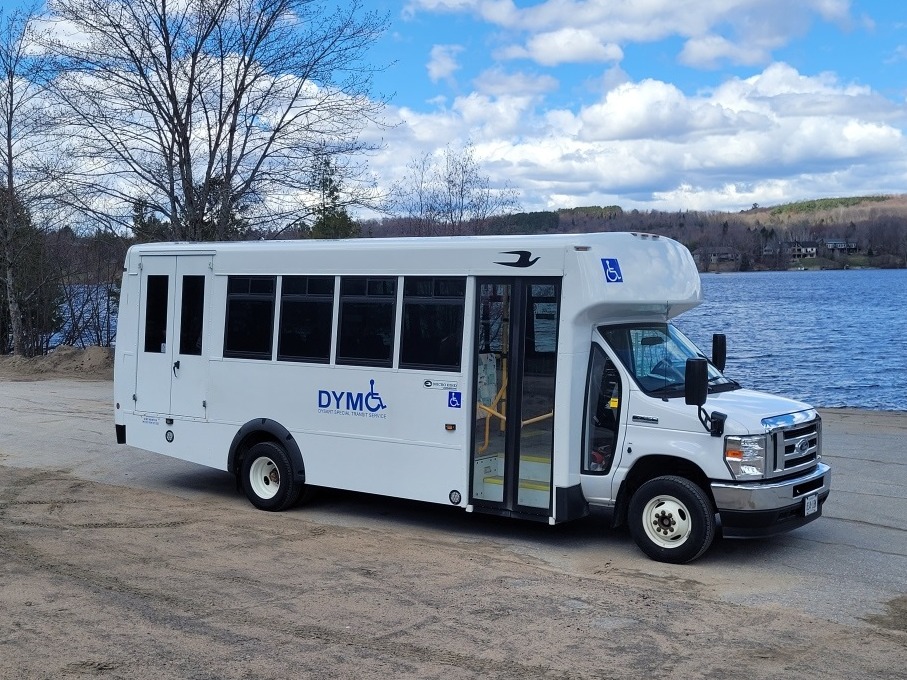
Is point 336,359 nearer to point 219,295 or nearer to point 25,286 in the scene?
point 219,295

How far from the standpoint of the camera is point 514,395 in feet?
29.8

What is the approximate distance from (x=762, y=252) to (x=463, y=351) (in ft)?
535

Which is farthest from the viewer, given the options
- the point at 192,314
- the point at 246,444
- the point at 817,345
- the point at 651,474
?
the point at 817,345

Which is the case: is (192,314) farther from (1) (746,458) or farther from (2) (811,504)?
(2) (811,504)

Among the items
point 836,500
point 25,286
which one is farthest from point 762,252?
point 836,500

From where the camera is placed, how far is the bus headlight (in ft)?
26.8

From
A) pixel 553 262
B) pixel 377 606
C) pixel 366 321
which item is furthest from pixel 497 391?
pixel 377 606

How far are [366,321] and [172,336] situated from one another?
285 centimetres

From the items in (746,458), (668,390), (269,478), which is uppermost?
(668,390)

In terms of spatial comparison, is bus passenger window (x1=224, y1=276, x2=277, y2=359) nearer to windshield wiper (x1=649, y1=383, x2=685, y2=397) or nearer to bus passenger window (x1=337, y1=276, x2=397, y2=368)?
bus passenger window (x1=337, y1=276, x2=397, y2=368)

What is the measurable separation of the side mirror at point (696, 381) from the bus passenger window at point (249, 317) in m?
4.77

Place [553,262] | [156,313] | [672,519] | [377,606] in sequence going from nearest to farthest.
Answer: [377,606]
[672,519]
[553,262]
[156,313]

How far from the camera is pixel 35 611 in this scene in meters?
6.88

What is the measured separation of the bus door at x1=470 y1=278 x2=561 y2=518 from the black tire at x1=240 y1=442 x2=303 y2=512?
7.74 feet
